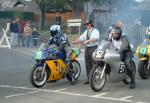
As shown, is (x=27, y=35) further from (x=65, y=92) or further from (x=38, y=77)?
(x=65, y=92)

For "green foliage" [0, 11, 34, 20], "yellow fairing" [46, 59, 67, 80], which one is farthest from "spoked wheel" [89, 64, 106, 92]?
"green foliage" [0, 11, 34, 20]

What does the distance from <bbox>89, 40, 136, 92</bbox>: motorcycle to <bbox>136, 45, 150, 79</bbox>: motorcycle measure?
1.70 metres

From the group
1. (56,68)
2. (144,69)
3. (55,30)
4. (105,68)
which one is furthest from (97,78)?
(144,69)

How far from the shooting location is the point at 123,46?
1058 cm

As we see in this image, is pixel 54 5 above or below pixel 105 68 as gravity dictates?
above

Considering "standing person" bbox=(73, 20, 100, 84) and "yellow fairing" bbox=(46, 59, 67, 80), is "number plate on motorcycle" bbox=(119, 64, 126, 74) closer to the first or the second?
"standing person" bbox=(73, 20, 100, 84)

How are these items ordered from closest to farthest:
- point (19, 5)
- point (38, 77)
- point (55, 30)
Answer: point (38, 77), point (55, 30), point (19, 5)

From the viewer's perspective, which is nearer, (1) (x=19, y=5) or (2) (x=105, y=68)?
(2) (x=105, y=68)

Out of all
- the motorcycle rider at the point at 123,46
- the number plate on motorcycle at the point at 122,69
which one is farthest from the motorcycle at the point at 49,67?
the number plate on motorcycle at the point at 122,69

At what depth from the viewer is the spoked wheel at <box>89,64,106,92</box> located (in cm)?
1001

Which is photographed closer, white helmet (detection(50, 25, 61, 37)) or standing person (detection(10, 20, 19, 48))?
white helmet (detection(50, 25, 61, 37))

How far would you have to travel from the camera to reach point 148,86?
11195 millimetres

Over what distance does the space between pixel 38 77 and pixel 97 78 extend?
1.40m

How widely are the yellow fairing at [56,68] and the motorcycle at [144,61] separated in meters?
2.25
